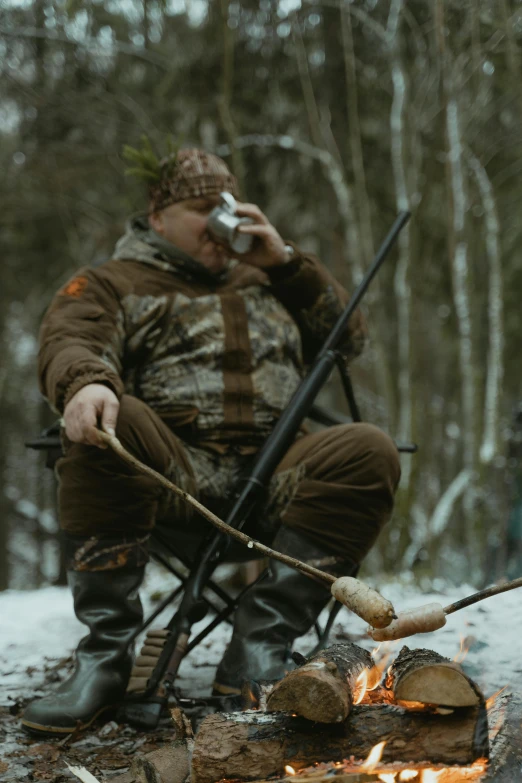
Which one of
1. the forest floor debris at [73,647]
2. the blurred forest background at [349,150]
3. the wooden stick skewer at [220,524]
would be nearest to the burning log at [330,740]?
the wooden stick skewer at [220,524]

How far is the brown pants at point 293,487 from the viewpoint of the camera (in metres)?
2.32

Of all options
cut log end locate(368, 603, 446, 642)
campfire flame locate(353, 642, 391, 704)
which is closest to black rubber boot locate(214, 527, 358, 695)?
campfire flame locate(353, 642, 391, 704)

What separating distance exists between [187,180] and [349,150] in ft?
12.5

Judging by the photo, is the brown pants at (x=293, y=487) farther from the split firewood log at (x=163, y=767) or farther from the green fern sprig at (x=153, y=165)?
the green fern sprig at (x=153, y=165)

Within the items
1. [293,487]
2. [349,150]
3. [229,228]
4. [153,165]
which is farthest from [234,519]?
[349,150]

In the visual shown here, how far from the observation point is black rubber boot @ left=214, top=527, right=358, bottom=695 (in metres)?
2.35

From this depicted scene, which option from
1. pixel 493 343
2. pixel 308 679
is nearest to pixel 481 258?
pixel 493 343

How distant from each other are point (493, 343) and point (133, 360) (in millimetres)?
3752

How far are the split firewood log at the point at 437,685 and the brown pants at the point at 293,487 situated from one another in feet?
2.67

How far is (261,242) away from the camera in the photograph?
2.90 m

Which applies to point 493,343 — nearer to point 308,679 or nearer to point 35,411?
point 308,679

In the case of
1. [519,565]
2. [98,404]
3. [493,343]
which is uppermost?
[493,343]

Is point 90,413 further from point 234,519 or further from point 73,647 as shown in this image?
point 73,647

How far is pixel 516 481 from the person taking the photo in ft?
17.2
